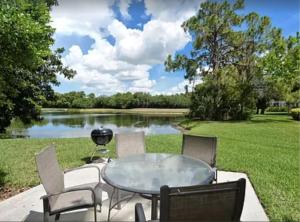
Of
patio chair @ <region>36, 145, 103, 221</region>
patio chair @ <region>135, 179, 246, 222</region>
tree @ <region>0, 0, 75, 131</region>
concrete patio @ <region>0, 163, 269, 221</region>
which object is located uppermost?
tree @ <region>0, 0, 75, 131</region>

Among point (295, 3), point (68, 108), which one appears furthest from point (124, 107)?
point (295, 3)

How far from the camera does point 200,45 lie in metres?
18.7

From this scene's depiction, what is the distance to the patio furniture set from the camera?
157 cm

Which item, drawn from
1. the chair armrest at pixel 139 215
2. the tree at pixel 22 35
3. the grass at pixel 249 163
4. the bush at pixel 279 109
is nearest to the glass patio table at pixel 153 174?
the chair armrest at pixel 139 215

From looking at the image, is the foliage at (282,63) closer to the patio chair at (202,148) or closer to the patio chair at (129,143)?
the patio chair at (202,148)

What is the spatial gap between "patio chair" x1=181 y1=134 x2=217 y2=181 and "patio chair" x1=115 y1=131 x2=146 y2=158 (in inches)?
30.1

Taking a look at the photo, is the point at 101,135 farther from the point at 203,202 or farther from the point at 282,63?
the point at 282,63

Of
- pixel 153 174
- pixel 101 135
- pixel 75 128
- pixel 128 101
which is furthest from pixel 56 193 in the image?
pixel 128 101

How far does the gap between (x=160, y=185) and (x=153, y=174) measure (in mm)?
322

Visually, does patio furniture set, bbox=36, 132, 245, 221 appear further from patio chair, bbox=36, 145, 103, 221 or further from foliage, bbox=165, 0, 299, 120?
foliage, bbox=165, 0, 299, 120

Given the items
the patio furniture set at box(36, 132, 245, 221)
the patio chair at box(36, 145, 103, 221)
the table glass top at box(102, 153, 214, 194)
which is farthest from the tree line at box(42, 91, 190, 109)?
the patio chair at box(36, 145, 103, 221)

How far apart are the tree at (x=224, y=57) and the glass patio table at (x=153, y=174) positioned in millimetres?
15678

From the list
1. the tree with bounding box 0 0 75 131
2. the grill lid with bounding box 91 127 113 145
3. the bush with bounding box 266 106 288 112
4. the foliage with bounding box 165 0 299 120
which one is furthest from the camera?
the bush with bounding box 266 106 288 112

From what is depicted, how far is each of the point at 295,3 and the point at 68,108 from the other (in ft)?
179
